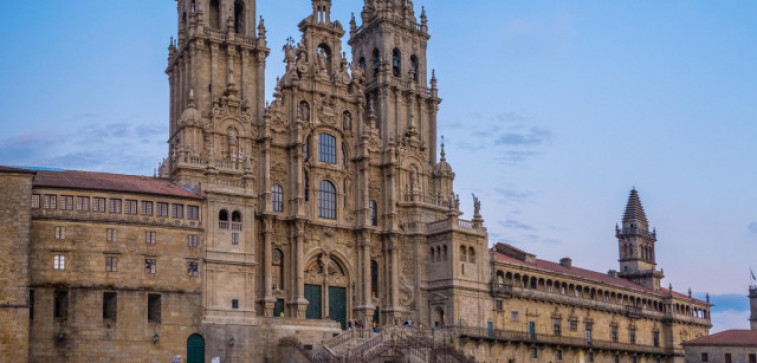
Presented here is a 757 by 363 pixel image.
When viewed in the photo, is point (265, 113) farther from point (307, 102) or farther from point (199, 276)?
point (199, 276)

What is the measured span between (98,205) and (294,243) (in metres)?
19.5

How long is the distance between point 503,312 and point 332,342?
2424cm

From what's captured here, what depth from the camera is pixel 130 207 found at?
230ft

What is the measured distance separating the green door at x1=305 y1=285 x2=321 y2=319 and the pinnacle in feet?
181

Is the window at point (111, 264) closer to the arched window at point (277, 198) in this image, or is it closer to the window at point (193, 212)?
the window at point (193, 212)

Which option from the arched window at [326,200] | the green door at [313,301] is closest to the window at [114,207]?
the green door at [313,301]

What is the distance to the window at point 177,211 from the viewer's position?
7200 centimetres

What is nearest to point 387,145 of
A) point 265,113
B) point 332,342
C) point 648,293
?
point 265,113

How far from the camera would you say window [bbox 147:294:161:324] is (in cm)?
6975

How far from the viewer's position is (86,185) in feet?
227

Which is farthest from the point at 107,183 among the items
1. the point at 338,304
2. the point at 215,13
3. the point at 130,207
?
the point at 338,304

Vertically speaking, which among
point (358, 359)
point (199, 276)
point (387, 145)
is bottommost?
point (358, 359)

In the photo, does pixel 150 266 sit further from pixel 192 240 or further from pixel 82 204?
pixel 82 204

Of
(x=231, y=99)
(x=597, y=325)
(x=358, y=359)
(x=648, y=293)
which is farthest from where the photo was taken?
(x=648, y=293)
